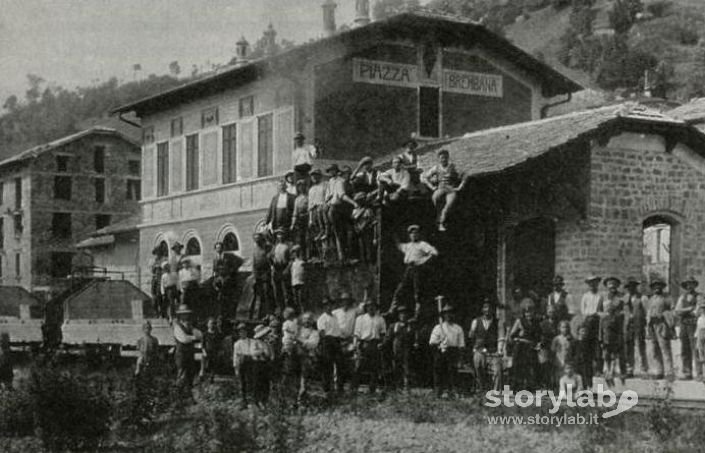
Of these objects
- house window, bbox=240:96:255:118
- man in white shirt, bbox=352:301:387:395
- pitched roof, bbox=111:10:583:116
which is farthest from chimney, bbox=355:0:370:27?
man in white shirt, bbox=352:301:387:395

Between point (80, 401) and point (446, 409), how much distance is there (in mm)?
4690

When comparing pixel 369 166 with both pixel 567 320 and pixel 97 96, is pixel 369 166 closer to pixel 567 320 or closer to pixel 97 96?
pixel 567 320

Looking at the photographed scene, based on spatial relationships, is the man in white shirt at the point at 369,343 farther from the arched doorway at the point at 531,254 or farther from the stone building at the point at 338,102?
the stone building at the point at 338,102

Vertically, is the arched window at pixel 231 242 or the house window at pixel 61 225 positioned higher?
the house window at pixel 61 225

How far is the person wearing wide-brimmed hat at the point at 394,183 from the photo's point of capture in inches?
671

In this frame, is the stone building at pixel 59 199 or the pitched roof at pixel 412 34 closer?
the pitched roof at pixel 412 34

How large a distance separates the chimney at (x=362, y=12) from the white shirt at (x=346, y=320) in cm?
1140

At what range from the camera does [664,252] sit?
1316 inches

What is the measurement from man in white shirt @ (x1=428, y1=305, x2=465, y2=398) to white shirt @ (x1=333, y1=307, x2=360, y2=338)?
4.51ft

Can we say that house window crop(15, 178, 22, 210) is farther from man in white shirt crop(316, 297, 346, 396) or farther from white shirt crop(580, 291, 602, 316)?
white shirt crop(580, 291, 602, 316)

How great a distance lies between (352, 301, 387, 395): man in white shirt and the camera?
50.5 feet

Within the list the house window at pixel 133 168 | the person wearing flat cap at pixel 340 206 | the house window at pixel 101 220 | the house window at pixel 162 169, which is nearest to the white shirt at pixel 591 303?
the person wearing flat cap at pixel 340 206

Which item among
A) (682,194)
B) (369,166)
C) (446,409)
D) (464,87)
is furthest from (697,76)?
(446,409)

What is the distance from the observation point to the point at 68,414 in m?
13.8
